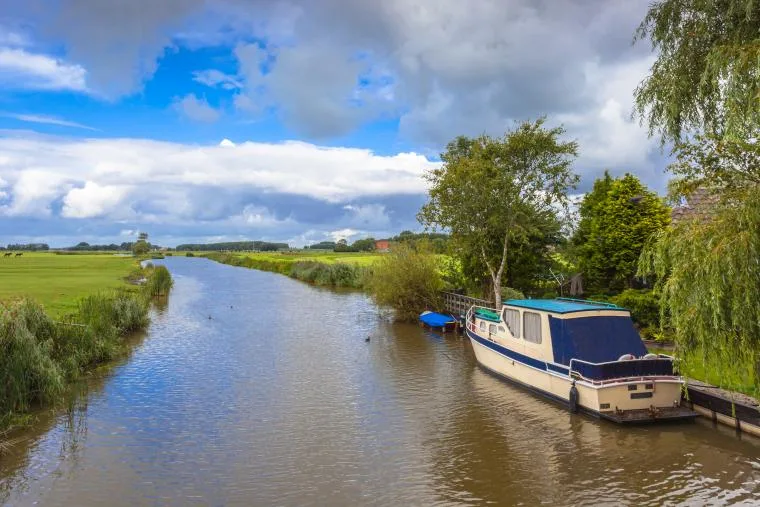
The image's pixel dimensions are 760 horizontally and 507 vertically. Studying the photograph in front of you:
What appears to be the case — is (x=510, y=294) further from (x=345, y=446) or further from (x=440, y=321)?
(x=345, y=446)

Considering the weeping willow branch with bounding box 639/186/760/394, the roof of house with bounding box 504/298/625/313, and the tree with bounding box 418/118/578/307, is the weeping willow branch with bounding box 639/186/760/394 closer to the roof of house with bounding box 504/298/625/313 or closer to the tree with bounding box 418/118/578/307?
the roof of house with bounding box 504/298/625/313

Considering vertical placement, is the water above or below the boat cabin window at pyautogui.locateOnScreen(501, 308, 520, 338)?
below

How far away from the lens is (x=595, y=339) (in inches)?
737

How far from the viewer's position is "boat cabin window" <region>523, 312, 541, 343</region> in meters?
20.3

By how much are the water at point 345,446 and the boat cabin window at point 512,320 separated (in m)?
2.28

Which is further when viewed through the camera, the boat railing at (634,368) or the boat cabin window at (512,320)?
the boat cabin window at (512,320)

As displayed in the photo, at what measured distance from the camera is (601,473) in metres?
13.7

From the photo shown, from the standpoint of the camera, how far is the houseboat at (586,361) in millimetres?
16656

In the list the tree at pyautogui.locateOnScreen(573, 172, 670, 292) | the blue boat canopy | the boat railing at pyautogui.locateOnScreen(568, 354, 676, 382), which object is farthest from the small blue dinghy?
the boat railing at pyautogui.locateOnScreen(568, 354, 676, 382)

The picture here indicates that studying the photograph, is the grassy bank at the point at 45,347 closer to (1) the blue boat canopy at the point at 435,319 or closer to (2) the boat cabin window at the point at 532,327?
(2) the boat cabin window at the point at 532,327

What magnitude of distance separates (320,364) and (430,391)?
271 inches

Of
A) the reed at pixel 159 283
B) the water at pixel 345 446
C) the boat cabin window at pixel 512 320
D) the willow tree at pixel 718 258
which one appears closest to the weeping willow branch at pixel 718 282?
the willow tree at pixel 718 258

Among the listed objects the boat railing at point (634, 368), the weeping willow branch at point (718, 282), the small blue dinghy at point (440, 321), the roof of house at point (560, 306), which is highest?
the weeping willow branch at point (718, 282)

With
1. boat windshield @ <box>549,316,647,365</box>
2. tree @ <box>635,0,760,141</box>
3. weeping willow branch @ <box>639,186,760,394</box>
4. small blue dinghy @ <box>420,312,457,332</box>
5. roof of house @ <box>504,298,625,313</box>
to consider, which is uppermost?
tree @ <box>635,0,760,141</box>
